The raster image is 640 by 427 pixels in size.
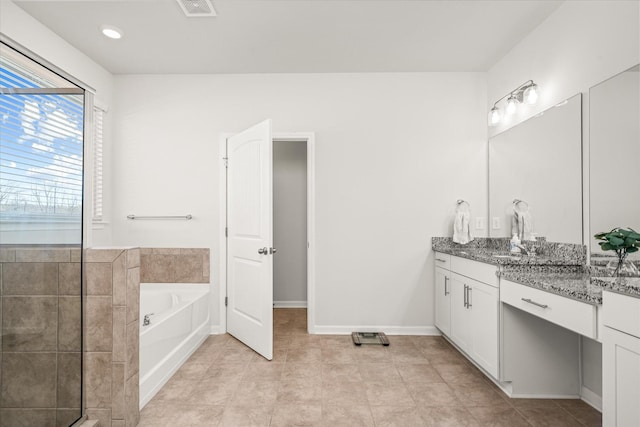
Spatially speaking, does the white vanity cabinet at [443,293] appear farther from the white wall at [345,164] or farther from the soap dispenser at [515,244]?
the soap dispenser at [515,244]

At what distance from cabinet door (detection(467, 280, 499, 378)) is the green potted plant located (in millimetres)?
666

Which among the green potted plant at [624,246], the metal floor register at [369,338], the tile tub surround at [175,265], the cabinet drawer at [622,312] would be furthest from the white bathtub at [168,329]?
the green potted plant at [624,246]

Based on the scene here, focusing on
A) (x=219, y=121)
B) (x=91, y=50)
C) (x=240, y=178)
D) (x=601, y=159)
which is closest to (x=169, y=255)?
(x=240, y=178)

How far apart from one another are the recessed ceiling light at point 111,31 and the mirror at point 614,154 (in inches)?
131

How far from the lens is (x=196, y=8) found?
236 centimetres

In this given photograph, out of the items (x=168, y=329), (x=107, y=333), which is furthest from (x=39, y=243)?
(x=168, y=329)

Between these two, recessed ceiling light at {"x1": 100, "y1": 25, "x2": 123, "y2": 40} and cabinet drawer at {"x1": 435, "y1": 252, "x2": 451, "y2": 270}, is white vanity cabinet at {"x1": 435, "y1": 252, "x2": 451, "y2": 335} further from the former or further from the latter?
recessed ceiling light at {"x1": 100, "y1": 25, "x2": 123, "y2": 40}

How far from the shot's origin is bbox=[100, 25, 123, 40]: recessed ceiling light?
102 inches

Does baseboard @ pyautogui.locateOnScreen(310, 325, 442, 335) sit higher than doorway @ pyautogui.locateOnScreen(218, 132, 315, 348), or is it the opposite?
doorway @ pyautogui.locateOnScreen(218, 132, 315, 348)

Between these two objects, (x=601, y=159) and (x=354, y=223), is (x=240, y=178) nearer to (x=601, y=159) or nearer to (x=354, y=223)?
(x=354, y=223)

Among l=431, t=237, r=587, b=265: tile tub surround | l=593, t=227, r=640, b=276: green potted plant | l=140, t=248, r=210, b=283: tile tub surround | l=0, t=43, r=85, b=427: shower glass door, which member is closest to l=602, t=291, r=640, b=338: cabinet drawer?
l=593, t=227, r=640, b=276: green potted plant

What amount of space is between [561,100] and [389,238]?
1.74 metres

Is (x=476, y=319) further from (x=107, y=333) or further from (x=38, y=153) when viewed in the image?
(x=38, y=153)

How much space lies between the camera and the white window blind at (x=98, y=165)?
10.5ft
